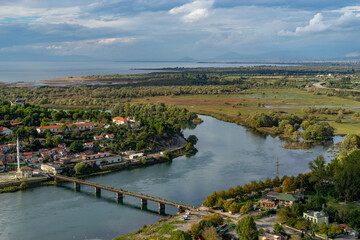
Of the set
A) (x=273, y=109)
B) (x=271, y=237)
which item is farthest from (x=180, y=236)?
(x=273, y=109)

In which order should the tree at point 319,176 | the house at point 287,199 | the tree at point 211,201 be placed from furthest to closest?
1. the tree at point 319,176
2. the tree at point 211,201
3. the house at point 287,199

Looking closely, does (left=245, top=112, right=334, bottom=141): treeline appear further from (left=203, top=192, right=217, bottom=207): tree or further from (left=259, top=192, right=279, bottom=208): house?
(left=203, top=192, right=217, bottom=207): tree

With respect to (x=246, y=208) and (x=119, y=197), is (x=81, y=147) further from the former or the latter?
(x=246, y=208)

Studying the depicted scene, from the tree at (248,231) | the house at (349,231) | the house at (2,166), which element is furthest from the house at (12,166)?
the house at (349,231)

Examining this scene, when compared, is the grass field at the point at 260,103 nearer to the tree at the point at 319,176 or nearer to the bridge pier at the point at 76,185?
the tree at the point at 319,176

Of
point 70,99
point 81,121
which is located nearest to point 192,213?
point 81,121

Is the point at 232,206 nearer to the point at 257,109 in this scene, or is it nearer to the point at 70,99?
the point at 257,109

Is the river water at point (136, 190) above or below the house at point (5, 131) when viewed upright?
below
